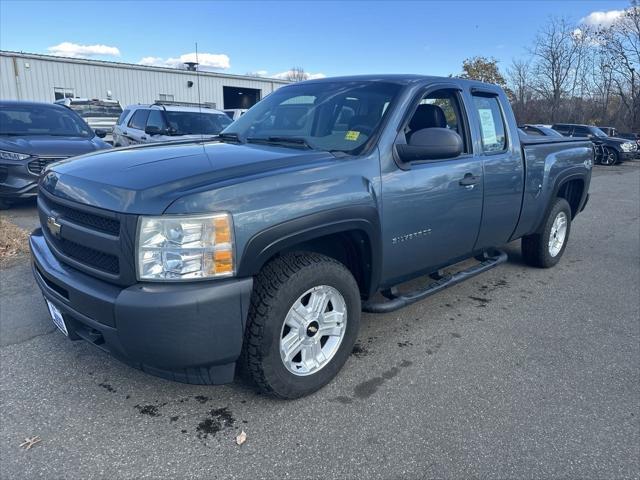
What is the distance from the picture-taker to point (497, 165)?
13.5 ft

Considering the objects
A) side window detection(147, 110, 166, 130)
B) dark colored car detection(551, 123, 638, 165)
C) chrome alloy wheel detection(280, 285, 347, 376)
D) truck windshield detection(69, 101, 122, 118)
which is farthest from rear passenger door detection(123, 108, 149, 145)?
dark colored car detection(551, 123, 638, 165)

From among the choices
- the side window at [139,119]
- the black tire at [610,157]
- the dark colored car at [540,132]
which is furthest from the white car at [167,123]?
the black tire at [610,157]

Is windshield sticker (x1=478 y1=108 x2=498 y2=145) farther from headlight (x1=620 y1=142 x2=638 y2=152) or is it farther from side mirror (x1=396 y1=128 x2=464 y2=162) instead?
headlight (x1=620 y1=142 x2=638 y2=152)

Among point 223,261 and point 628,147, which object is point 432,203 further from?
point 628,147

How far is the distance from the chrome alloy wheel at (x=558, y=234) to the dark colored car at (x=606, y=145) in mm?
17686

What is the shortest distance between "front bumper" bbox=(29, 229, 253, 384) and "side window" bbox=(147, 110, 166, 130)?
793cm

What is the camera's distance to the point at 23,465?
7.68 ft

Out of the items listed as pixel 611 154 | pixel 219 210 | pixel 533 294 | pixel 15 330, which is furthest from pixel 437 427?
pixel 611 154

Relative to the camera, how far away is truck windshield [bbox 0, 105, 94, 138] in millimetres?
8109

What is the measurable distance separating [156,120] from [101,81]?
789 inches

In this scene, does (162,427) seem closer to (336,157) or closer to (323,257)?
(323,257)

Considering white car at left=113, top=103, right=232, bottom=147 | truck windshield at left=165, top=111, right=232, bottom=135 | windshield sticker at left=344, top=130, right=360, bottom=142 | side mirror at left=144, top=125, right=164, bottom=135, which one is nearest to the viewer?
windshield sticker at left=344, top=130, right=360, bottom=142

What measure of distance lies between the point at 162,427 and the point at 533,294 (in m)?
3.66

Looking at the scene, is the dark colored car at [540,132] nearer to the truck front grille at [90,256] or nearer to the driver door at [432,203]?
the driver door at [432,203]
